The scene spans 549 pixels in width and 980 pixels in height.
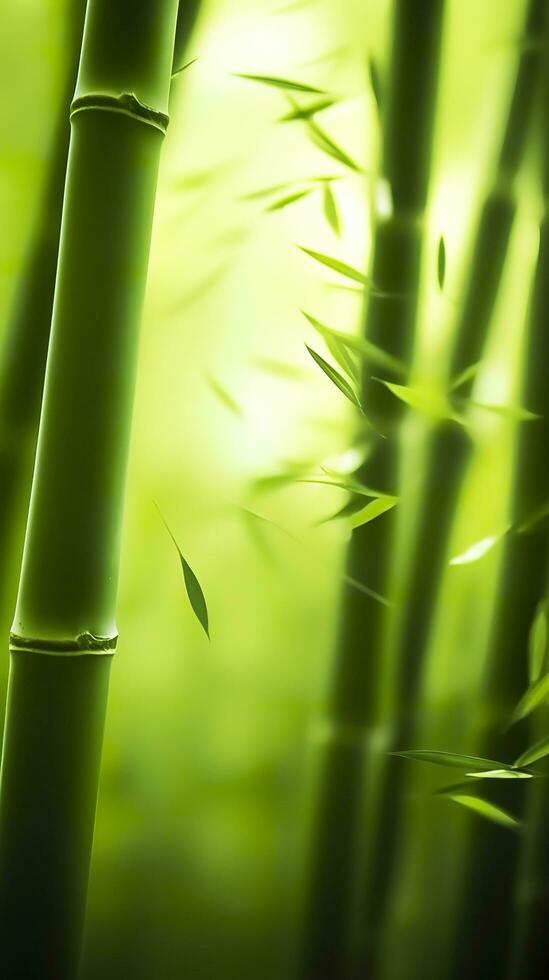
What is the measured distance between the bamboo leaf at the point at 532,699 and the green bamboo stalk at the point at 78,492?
1.33 feet

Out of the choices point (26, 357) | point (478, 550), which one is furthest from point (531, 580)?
point (26, 357)

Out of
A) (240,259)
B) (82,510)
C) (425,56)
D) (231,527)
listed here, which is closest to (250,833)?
(231,527)

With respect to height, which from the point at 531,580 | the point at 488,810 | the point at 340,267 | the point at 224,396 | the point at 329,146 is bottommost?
the point at 488,810

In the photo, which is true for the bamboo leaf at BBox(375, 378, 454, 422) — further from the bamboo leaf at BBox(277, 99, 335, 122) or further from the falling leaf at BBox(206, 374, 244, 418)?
the bamboo leaf at BBox(277, 99, 335, 122)

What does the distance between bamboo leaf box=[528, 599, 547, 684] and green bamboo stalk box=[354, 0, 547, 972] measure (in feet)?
0.30

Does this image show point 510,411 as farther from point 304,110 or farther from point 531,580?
point 304,110

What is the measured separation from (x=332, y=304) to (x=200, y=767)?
436 mm

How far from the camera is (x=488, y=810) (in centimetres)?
80

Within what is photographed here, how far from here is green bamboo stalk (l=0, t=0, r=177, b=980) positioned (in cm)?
55

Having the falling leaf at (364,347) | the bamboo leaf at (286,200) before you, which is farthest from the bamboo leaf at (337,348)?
the bamboo leaf at (286,200)

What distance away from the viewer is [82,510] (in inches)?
21.7

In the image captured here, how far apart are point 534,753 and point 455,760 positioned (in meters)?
0.07

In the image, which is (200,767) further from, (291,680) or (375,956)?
(375,956)

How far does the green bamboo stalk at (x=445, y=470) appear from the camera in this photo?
0.81 metres
